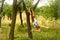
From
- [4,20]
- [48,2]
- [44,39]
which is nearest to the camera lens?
[44,39]

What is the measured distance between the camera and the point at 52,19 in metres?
18.1

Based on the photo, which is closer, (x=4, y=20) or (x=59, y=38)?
(x=59, y=38)

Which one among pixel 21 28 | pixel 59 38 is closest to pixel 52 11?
pixel 21 28

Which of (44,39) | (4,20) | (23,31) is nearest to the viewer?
(44,39)

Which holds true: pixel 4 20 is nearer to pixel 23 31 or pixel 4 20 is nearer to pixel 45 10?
pixel 45 10

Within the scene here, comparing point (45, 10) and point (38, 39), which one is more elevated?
point (45, 10)

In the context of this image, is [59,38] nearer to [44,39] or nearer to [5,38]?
[44,39]

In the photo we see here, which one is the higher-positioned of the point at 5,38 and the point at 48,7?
the point at 48,7

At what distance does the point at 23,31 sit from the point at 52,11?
18.3 ft

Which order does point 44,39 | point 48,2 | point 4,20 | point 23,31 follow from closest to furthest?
point 44,39 → point 23,31 → point 4,20 → point 48,2

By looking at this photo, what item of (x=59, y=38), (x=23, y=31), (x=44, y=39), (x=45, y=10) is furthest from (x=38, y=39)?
(x=45, y=10)

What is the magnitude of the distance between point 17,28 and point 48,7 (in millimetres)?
5542

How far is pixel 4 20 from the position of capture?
17.8m

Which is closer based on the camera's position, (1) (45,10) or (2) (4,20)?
(2) (4,20)
